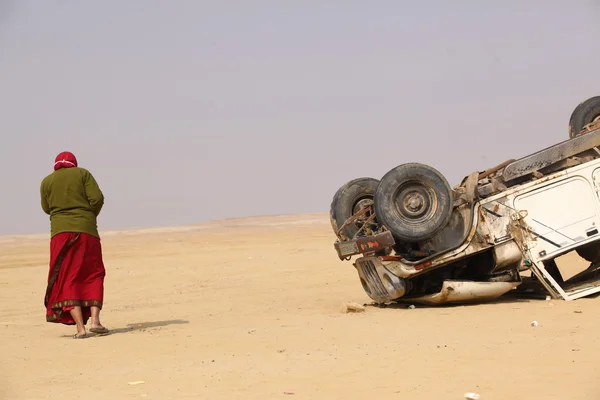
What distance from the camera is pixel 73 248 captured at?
9180mm

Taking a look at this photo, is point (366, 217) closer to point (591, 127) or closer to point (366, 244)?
point (366, 244)

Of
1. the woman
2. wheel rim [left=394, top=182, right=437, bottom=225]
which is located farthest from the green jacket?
wheel rim [left=394, top=182, right=437, bottom=225]

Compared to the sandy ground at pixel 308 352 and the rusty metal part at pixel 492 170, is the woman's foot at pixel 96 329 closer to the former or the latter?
the sandy ground at pixel 308 352

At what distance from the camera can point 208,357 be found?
291 inches

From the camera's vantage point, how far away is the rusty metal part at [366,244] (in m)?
9.39

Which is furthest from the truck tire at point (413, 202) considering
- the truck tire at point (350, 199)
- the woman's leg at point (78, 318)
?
the woman's leg at point (78, 318)

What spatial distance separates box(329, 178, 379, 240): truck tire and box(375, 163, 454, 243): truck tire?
812 millimetres

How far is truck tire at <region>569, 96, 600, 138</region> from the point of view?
444 inches

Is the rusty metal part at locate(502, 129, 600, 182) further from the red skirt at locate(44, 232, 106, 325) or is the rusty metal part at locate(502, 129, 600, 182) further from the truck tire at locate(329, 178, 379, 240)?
the red skirt at locate(44, 232, 106, 325)

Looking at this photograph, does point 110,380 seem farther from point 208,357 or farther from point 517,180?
point 517,180

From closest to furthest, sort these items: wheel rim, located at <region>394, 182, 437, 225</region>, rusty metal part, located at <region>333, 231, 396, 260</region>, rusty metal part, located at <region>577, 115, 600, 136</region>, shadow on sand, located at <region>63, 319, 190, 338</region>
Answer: rusty metal part, located at <region>333, 231, 396, 260</region> → wheel rim, located at <region>394, 182, 437, 225</region> → shadow on sand, located at <region>63, 319, 190, 338</region> → rusty metal part, located at <region>577, 115, 600, 136</region>

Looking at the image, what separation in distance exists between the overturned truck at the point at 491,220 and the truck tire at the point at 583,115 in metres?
1.33

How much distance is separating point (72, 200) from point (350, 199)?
10.5 feet

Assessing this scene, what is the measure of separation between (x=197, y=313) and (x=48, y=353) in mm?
3684
